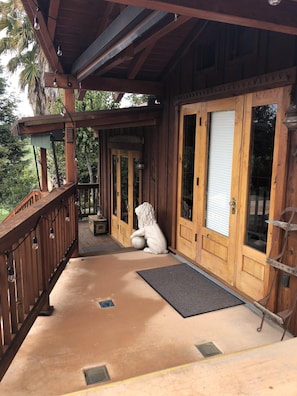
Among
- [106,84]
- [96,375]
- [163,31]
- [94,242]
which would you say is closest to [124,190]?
[94,242]

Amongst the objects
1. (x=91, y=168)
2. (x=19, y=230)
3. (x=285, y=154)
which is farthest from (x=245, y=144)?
(x=91, y=168)

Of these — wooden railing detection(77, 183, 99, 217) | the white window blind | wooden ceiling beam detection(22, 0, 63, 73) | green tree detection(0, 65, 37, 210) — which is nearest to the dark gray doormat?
the white window blind

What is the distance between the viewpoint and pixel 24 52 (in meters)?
11.5

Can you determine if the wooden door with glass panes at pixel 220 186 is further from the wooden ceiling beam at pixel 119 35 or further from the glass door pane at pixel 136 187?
the glass door pane at pixel 136 187

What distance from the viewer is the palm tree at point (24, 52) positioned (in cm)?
1071

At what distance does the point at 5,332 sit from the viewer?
6.82 ft

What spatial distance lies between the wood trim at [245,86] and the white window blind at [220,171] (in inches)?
8.9

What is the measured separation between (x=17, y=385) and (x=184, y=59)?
13.9 ft

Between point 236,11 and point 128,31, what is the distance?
3.86ft

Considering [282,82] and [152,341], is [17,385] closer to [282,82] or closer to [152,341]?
[152,341]

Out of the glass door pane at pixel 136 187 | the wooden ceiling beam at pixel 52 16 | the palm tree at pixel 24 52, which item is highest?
the palm tree at pixel 24 52

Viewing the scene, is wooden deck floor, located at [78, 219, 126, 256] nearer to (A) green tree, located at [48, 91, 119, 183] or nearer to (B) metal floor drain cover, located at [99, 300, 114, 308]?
(A) green tree, located at [48, 91, 119, 183]

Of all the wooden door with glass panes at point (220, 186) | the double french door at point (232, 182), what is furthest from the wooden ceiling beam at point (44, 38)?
the wooden door with glass panes at point (220, 186)

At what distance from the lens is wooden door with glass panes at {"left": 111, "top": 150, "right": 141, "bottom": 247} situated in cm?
652
